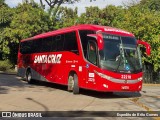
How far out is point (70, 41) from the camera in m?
18.4

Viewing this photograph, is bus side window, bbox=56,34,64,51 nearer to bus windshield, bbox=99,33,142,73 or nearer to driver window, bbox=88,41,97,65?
driver window, bbox=88,41,97,65

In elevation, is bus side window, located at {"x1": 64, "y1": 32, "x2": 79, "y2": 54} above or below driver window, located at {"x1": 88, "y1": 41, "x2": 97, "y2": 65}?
above

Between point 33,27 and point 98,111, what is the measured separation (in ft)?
81.7

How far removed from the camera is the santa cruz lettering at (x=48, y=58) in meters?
20.0

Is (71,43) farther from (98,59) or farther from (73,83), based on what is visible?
(98,59)

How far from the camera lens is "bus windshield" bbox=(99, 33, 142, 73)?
15797 mm

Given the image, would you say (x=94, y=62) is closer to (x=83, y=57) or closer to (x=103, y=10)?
(x=83, y=57)

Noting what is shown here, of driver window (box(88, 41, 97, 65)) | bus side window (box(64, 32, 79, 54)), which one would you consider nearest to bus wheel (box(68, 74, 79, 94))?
bus side window (box(64, 32, 79, 54))

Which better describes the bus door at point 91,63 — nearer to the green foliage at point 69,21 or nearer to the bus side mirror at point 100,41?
the bus side mirror at point 100,41

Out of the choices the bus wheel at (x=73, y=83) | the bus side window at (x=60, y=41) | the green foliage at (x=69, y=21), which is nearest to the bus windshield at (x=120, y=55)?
the bus wheel at (x=73, y=83)

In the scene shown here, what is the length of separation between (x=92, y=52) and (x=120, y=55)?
126 centimetres

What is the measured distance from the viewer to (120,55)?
1608 cm

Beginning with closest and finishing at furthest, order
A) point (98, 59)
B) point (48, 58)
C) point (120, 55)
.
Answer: point (98, 59)
point (120, 55)
point (48, 58)

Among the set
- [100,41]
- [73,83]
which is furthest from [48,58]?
[100,41]
